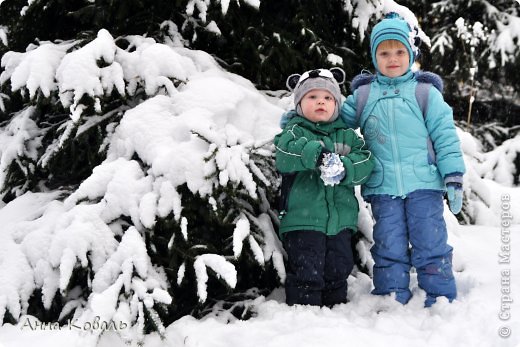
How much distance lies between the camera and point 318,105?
10.0ft

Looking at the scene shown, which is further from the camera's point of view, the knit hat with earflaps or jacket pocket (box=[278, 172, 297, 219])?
jacket pocket (box=[278, 172, 297, 219])

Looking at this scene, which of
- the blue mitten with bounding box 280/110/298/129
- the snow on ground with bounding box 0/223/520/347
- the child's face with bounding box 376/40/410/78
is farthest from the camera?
the blue mitten with bounding box 280/110/298/129

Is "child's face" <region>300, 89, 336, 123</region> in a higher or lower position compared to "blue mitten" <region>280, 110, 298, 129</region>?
higher

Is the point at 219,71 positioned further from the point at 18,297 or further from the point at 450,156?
the point at 18,297

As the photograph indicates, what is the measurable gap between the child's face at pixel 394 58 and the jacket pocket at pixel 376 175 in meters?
0.53

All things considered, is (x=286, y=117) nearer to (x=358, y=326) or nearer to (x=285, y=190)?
(x=285, y=190)

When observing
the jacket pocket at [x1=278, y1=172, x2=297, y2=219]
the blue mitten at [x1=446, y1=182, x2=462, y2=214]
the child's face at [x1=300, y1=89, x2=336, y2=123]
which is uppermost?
the child's face at [x1=300, y1=89, x2=336, y2=123]

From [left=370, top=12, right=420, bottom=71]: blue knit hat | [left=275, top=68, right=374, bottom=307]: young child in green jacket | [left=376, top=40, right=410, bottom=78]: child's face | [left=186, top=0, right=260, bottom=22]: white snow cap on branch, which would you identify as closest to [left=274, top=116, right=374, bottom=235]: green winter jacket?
[left=275, top=68, right=374, bottom=307]: young child in green jacket

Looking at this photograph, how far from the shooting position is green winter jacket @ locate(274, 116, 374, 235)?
2.93 metres

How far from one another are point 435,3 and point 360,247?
7.43 m

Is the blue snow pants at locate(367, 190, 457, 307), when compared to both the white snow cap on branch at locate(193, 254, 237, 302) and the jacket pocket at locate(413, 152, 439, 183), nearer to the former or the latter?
the jacket pocket at locate(413, 152, 439, 183)

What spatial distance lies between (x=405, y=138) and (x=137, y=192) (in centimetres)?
156

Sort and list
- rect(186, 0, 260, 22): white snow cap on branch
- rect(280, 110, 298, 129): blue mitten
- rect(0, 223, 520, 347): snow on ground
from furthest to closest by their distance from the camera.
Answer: rect(186, 0, 260, 22): white snow cap on branch
rect(280, 110, 298, 129): blue mitten
rect(0, 223, 520, 347): snow on ground

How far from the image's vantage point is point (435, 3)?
30.9 ft
